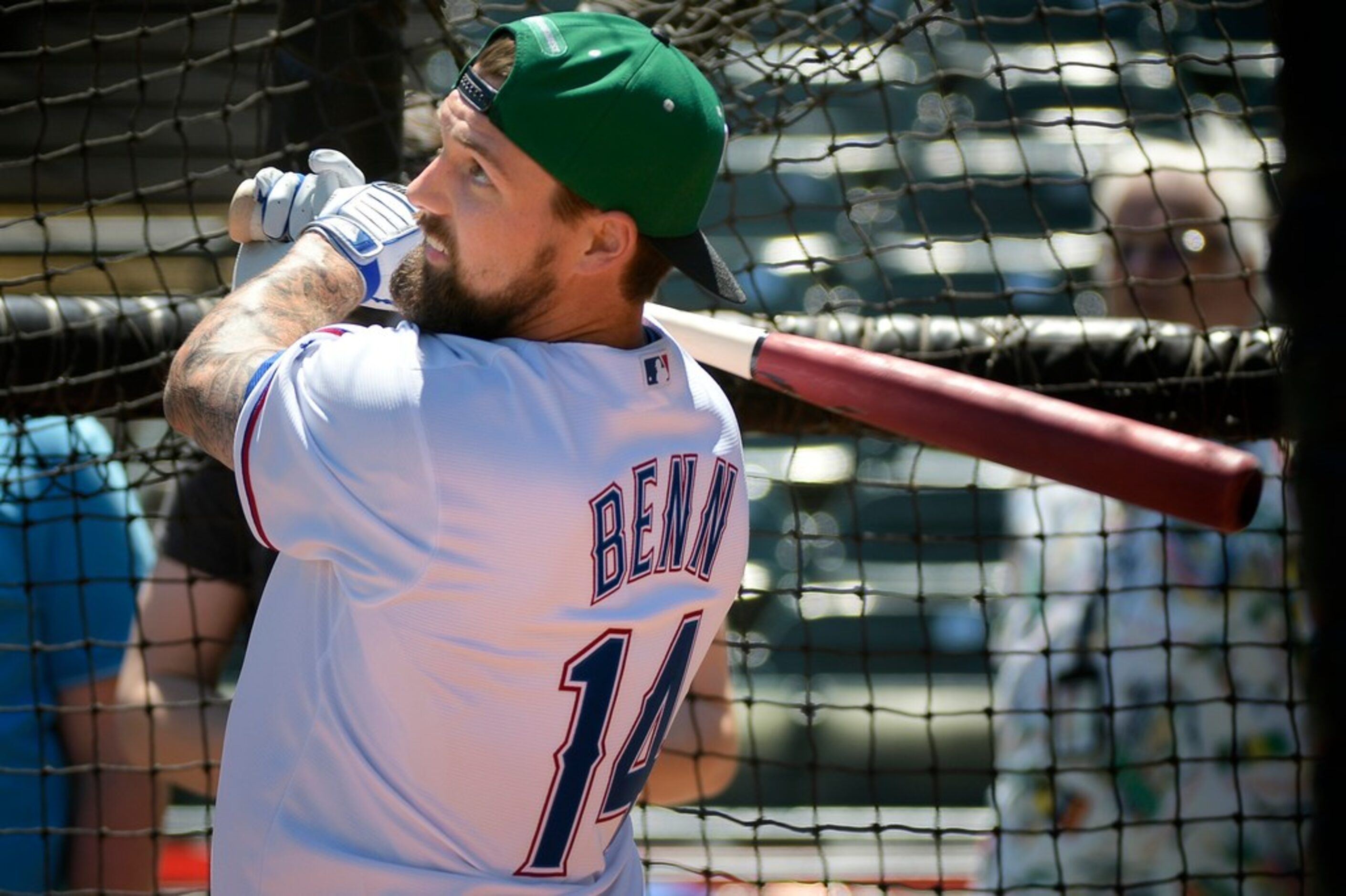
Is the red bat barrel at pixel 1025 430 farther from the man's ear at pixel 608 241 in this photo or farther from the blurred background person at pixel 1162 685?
the blurred background person at pixel 1162 685

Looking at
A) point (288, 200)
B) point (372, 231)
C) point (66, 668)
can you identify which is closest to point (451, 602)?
point (372, 231)

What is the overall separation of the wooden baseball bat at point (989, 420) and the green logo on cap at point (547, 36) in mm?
407

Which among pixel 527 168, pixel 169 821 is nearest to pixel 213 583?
pixel 527 168

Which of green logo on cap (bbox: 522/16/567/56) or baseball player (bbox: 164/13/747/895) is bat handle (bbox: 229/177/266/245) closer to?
baseball player (bbox: 164/13/747/895)

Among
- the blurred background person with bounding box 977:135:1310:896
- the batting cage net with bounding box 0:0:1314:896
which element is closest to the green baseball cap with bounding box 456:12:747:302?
the batting cage net with bounding box 0:0:1314:896

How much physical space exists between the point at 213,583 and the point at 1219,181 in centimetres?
194

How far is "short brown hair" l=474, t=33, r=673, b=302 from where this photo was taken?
135 cm

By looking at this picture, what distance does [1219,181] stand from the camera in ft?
9.16

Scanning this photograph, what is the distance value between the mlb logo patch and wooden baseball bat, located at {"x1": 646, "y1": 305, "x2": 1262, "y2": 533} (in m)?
0.25

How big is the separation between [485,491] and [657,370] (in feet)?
0.74

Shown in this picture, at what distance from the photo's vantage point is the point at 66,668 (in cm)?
228

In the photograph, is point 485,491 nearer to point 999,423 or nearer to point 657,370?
point 657,370

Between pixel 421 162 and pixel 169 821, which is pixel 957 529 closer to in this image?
pixel 169 821

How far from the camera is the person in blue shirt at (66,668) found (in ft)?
7.33
